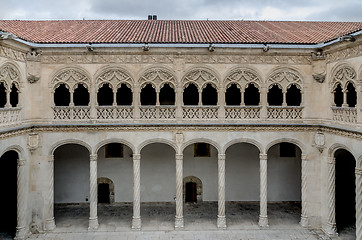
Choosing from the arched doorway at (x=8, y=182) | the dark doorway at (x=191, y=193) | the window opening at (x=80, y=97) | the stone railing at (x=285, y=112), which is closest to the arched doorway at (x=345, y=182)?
the stone railing at (x=285, y=112)

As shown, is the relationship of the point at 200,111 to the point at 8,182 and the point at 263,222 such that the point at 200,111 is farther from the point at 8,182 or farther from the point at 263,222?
the point at 8,182

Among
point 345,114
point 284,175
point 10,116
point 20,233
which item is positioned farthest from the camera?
point 284,175

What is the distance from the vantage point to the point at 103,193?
58.9ft

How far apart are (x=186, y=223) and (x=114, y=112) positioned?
6212 millimetres

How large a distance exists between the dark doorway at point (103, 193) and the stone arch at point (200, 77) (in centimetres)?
773

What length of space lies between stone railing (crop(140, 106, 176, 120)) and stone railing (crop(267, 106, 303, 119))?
4488 millimetres

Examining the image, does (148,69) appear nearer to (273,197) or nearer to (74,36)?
(74,36)

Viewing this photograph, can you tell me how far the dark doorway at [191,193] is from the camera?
1811 cm

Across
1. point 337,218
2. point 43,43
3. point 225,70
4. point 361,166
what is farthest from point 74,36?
point 337,218

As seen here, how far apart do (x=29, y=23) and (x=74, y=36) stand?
5043 mm

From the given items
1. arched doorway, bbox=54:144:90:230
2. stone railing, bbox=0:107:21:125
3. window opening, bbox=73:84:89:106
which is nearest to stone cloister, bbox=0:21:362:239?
stone railing, bbox=0:107:21:125

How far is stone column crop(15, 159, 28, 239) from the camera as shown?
13.4m

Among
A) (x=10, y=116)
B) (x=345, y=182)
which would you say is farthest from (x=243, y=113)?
(x=10, y=116)

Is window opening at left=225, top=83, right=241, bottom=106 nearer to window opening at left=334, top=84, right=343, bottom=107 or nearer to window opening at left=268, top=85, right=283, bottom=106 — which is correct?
window opening at left=268, top=85, right=283, bottom=106
